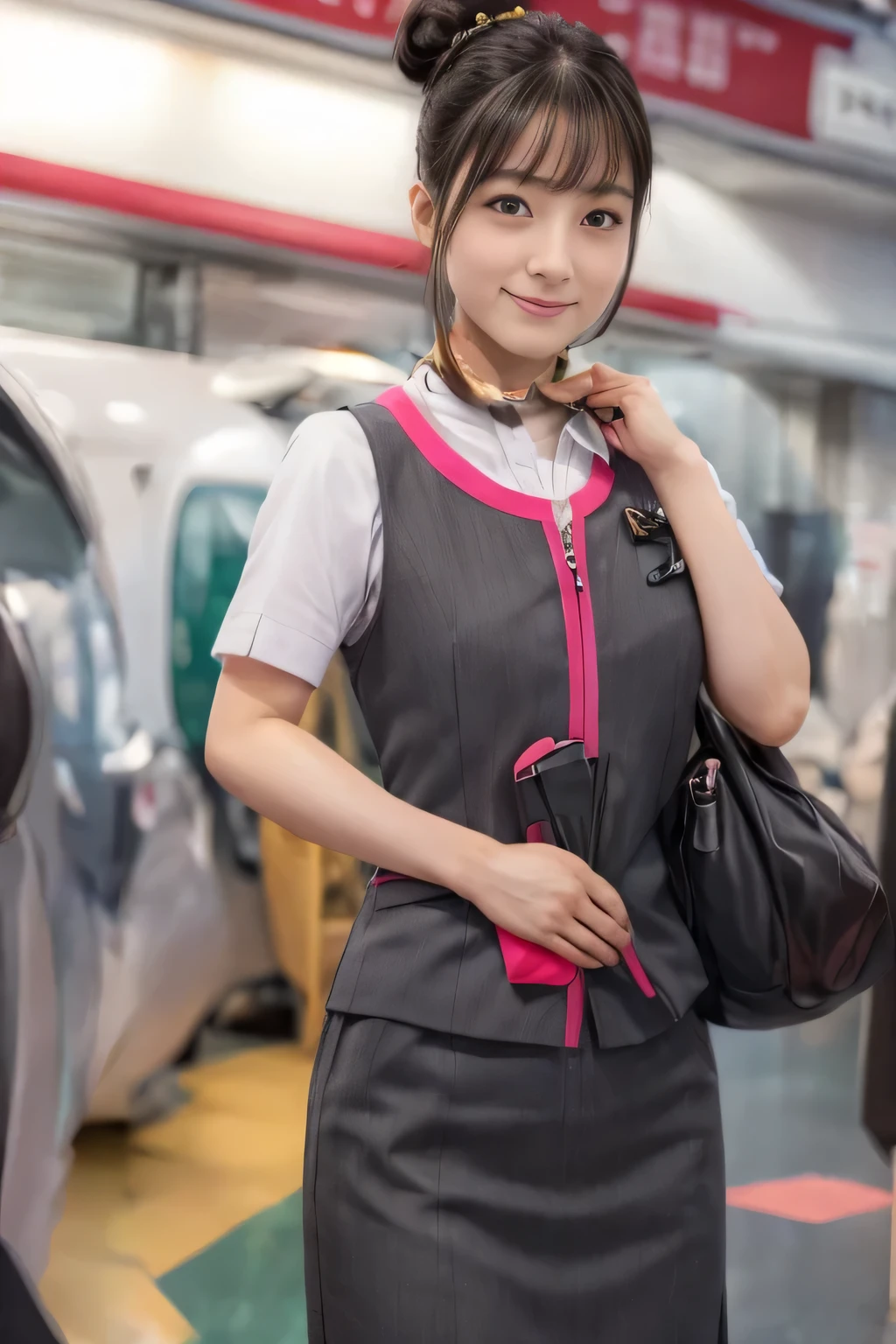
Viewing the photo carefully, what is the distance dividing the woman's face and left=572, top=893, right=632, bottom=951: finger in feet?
1.59

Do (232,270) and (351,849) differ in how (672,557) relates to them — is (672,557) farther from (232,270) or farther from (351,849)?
(232,270)

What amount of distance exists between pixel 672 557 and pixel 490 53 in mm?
450

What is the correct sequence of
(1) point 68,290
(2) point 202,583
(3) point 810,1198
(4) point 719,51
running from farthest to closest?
(3) point 810,1198
(4) point 719,51
(2) point 202,583
(1) point 68,290

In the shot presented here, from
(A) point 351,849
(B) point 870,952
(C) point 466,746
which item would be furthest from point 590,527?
(B) point 870,952

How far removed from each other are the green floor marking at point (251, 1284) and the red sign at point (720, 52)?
1736mm

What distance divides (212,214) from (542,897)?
108 centimetres

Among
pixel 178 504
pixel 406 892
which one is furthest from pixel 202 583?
pixel 406 892

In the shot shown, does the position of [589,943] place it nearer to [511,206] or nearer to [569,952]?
[569,952]

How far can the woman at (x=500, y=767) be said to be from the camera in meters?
0.93

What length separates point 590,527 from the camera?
1.02 metres

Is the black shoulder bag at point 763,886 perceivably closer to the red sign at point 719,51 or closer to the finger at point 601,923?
the finger at point 601,923

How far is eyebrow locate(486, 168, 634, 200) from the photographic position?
975 mm

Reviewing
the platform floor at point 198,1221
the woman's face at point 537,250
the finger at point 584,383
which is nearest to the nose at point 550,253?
the woman's face at point 537,250

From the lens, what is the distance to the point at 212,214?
1.57m
